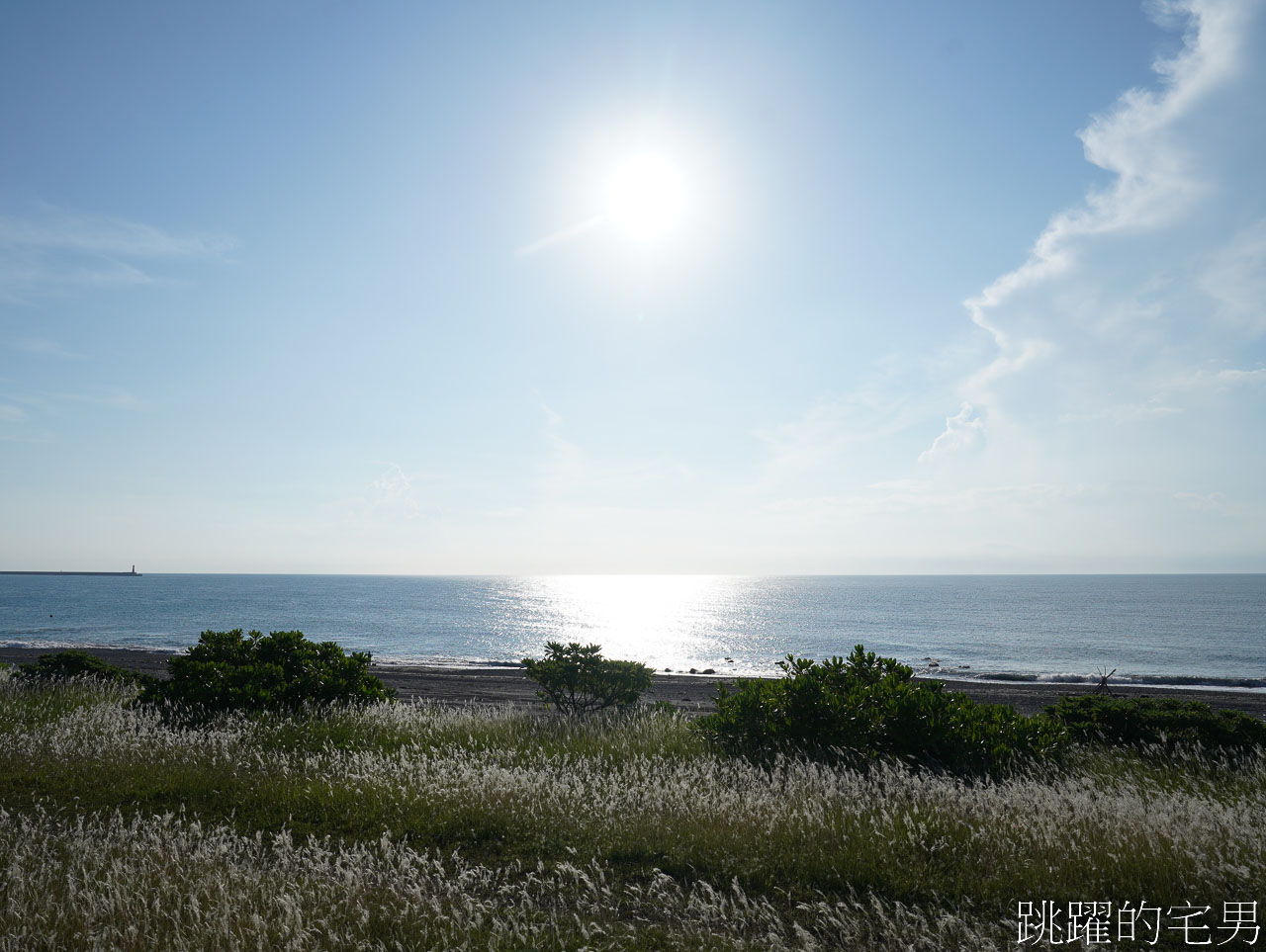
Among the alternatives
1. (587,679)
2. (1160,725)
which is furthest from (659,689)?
(1160,725)

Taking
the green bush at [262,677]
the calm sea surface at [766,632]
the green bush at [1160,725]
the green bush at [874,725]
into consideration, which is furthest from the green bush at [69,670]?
the calm sea surface at [766,632]

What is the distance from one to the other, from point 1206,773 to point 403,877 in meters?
10.1

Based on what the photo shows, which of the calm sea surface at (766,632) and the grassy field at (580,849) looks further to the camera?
the calm sea surface at (766,632)

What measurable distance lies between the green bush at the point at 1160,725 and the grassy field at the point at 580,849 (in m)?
0.89

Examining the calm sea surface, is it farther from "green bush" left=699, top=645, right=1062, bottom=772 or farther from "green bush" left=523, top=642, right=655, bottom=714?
"green bush" left=699, top=645, right=1062, bottom=772

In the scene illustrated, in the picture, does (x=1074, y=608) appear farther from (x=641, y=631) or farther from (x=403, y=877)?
(x=403, y=877)

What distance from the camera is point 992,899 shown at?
17.0 ft

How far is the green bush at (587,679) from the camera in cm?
1372

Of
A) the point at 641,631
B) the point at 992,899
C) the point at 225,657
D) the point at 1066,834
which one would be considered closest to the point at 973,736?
the point at 1066,834

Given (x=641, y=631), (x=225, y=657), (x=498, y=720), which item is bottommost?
(x=641, y=631)

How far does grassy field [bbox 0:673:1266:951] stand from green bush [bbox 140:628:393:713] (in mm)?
2868

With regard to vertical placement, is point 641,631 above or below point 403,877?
below

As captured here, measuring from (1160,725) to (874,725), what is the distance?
5.11 m

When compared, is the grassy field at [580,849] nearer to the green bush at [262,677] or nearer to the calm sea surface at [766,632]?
the green bush at [262,677]
